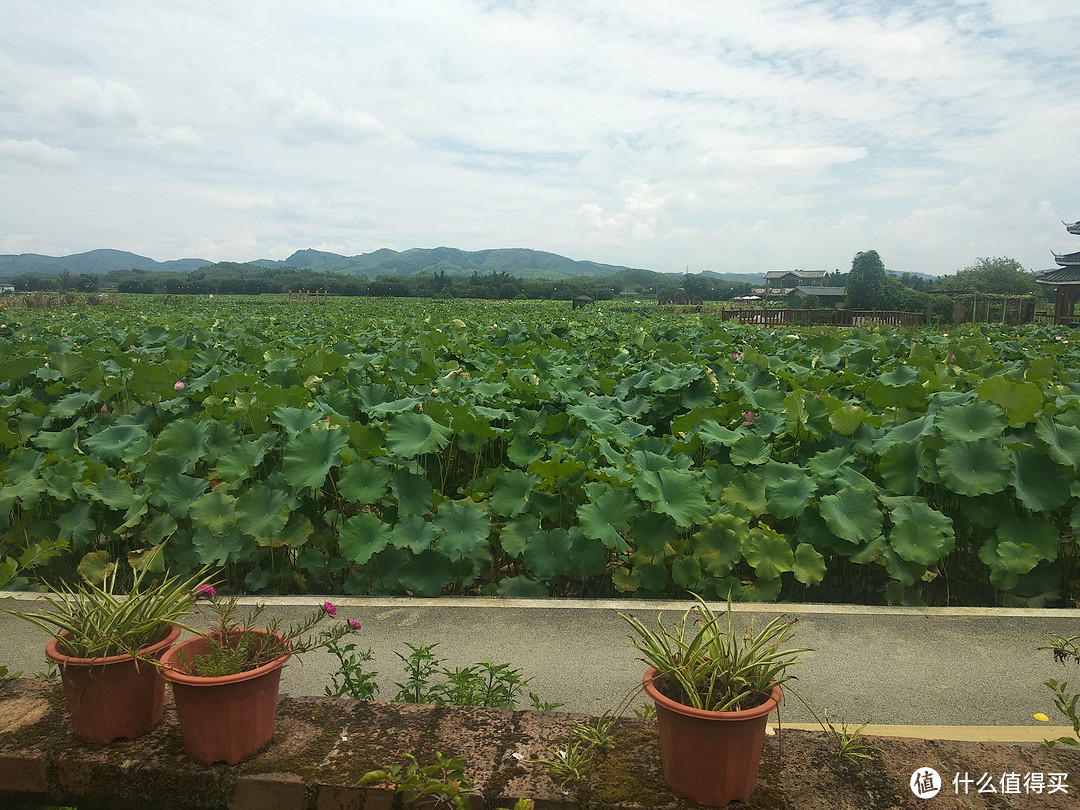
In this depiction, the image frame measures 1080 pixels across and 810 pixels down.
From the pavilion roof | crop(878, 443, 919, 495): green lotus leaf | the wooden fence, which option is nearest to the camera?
crop(878, 443, 919, 495): green lotus leaf

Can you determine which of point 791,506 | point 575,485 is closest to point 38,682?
point 575,485

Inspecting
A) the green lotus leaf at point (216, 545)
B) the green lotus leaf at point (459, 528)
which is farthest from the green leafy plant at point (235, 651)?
the green lotus leaf at point (216, 545)

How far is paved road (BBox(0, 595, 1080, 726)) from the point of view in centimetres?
253

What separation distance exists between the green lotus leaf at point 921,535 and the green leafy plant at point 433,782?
2.55 metres

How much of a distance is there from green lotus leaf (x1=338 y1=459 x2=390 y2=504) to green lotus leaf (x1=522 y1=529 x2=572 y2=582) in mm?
878

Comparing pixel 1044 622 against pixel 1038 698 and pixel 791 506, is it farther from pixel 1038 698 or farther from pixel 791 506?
pixel 791 506

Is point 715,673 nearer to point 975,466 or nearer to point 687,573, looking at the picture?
point 687,573

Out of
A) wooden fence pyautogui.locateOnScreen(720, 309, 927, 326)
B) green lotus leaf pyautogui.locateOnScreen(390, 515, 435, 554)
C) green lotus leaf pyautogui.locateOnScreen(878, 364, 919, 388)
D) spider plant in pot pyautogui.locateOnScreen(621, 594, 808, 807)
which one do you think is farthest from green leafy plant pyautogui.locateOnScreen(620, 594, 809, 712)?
wooden fence pyautogui.locateOnScreen(720, 309, 927, 326)

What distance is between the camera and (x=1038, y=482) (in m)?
3.70

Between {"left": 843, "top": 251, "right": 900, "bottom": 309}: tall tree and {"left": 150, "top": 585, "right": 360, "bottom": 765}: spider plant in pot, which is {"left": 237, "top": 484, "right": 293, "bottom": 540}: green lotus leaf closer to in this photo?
{"left": 150, "top": 585, "right": 360, "bottom": 765}: spider plant in pot

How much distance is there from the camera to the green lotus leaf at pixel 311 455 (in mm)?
3732

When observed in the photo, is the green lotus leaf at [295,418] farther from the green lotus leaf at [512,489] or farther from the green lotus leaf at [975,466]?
the green lotus leaf at [975,466]

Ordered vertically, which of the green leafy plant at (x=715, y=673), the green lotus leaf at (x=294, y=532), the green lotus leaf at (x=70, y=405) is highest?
the green lotus leaf at (x=70, y=405)

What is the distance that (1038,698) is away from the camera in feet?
8.41
